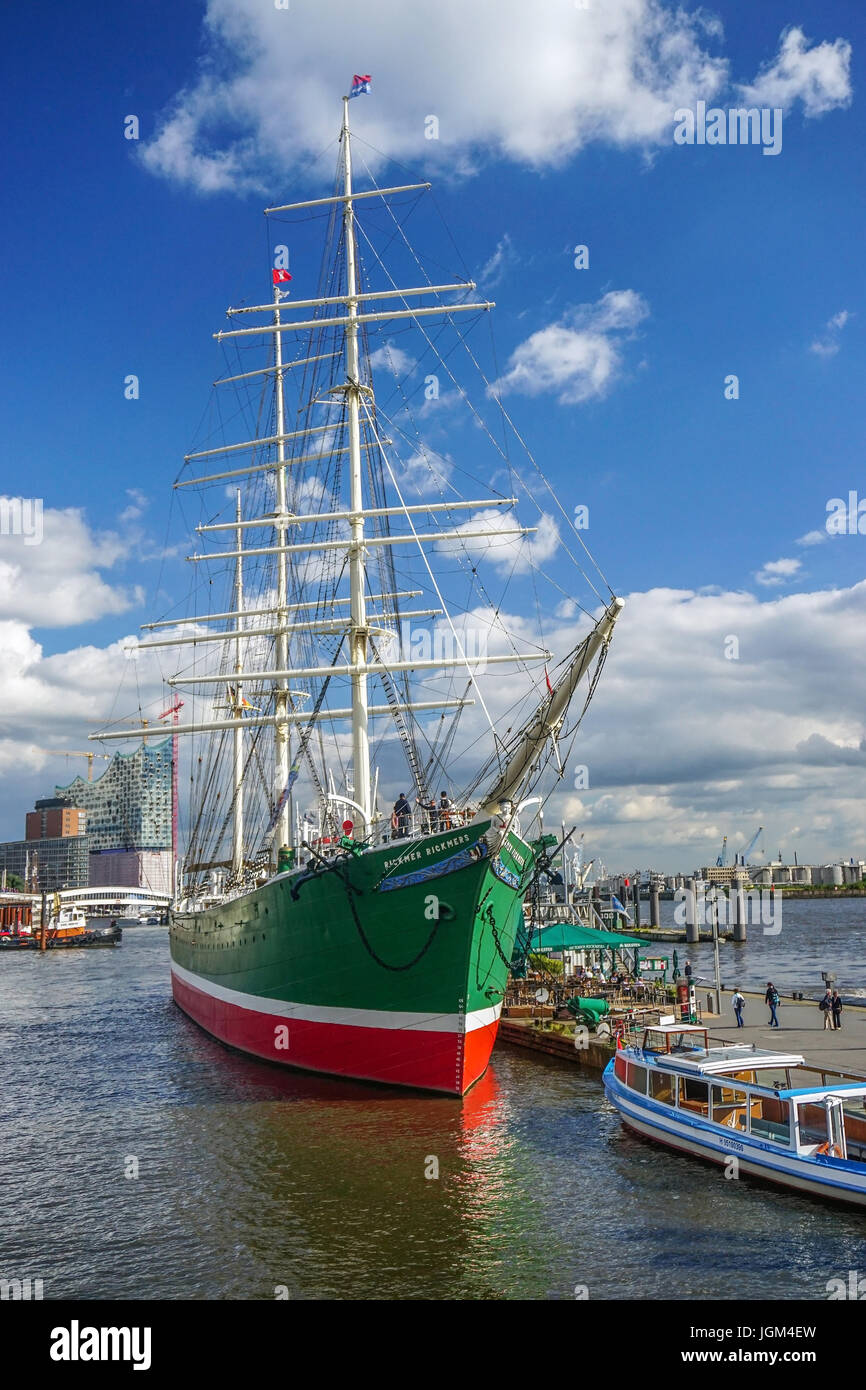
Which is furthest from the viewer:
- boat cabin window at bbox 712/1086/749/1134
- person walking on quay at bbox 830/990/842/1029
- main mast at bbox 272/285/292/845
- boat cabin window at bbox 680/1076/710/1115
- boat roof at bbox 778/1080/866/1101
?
main mast at bbox 272/285/292/845

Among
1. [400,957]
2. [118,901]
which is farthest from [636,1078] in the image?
[118,901]

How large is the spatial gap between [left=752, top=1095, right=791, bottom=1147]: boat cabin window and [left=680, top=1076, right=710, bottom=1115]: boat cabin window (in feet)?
3.71

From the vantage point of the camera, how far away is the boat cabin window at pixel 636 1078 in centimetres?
2022

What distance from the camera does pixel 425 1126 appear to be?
2052 centimetres

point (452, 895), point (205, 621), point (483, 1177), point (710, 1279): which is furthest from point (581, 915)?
point (710, 1279)

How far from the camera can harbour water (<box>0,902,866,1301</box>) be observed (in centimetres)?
1314

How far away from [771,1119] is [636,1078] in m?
→ 3.68

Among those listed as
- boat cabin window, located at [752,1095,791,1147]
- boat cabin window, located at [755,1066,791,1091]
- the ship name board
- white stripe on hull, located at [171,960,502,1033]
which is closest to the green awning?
white stripe on hull, located at [171,960,502,1033]

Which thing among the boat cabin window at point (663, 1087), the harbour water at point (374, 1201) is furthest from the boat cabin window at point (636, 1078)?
the harbour water at point (374, 1201)

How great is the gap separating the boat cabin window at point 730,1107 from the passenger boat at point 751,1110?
19 mm

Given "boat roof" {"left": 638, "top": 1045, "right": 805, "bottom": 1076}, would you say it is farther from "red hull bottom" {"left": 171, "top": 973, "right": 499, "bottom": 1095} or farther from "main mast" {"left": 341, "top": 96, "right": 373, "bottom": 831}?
"main mast" {"left": 341, "top": 96, "right": 373, "bottom": 831}

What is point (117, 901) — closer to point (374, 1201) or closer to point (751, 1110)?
point (374, 1201)
